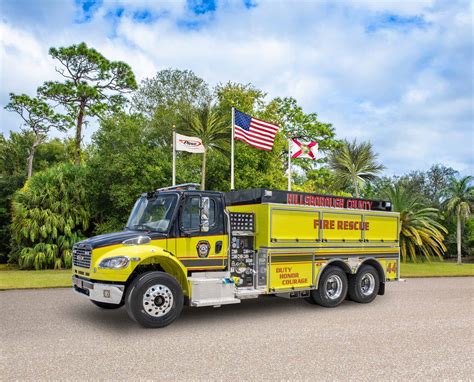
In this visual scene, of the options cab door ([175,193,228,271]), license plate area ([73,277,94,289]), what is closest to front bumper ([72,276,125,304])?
license plate area ([73,277,94,289])

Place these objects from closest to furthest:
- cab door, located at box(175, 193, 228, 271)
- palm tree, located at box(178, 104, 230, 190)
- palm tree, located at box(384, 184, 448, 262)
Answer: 1. cab door, located at box(175, 193, 228, 271)
2. palm tree, located at box(178, 104, 230, 190)
3. palm tree, located at box(384, 184, 448, 262)

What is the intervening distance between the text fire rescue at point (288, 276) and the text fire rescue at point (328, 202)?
1570 millimetres

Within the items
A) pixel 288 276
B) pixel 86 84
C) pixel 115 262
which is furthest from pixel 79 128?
pixel 115 262

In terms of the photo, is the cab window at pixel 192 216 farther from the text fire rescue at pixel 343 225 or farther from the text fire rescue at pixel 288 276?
the text fire rescue at pixel 343 225

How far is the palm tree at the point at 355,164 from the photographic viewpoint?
94.9 feet

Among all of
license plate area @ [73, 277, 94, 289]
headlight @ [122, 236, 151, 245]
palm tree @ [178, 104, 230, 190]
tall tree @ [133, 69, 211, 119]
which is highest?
tall tree @ [133, 69, 211, 119]

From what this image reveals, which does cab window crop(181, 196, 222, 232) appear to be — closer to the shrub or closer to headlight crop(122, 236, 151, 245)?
headlight crop(122, 236, 151, 245)

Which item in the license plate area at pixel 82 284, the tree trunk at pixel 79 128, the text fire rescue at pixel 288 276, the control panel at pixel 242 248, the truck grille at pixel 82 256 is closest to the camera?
the license plate area at pixel 82 284

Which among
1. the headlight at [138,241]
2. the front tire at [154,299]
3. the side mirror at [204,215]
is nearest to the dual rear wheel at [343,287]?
the side mirror at [204,215]

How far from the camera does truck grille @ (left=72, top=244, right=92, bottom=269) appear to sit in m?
8.43

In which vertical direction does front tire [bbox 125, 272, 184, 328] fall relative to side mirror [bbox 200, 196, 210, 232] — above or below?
below

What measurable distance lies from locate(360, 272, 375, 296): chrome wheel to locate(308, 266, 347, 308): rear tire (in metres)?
0.85

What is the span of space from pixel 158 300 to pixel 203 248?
1.43m

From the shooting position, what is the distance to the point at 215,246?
923 centimetres
